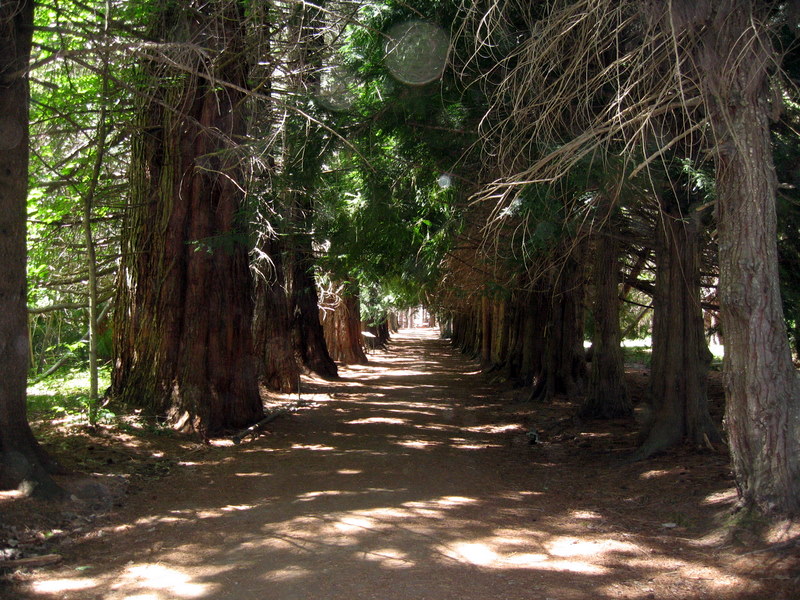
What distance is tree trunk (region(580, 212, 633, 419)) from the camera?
44.4ft

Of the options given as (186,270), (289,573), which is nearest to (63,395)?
(186,270)

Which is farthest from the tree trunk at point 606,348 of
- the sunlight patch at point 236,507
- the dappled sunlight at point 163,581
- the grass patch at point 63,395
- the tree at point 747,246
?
the dappled sunlight at point 163,581

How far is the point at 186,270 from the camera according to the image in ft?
40.8

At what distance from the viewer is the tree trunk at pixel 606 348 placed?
13.5 metres

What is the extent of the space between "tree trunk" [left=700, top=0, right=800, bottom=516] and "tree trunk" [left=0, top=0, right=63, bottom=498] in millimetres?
6677

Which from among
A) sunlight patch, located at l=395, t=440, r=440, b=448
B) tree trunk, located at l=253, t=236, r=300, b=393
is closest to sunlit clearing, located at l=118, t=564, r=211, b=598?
sunlight patch, located at l=395, t=440, r=440, b=448

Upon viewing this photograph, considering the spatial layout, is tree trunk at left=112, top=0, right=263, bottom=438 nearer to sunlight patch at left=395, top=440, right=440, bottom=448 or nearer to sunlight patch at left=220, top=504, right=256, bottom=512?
sunlight patch at left=395, top=440, right=440, bottom=448

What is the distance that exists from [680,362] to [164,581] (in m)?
7.45

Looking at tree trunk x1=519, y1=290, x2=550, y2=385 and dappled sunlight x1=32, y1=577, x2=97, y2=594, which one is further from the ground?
tree trunk x1=519, y1=290, x2=550, y2=385

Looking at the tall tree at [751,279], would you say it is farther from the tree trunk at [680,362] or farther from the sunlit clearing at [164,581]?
the sunlit clearing at [164,581]

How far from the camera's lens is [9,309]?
24.8ft

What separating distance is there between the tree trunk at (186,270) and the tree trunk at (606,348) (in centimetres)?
659

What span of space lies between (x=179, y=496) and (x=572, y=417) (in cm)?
876

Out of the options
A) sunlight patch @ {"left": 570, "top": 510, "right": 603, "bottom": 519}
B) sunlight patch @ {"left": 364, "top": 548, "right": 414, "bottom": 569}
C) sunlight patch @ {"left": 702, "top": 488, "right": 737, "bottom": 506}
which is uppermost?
sunlight patch @ {"left": 702, "top": 488, "right": 737, "bottom": 506}
